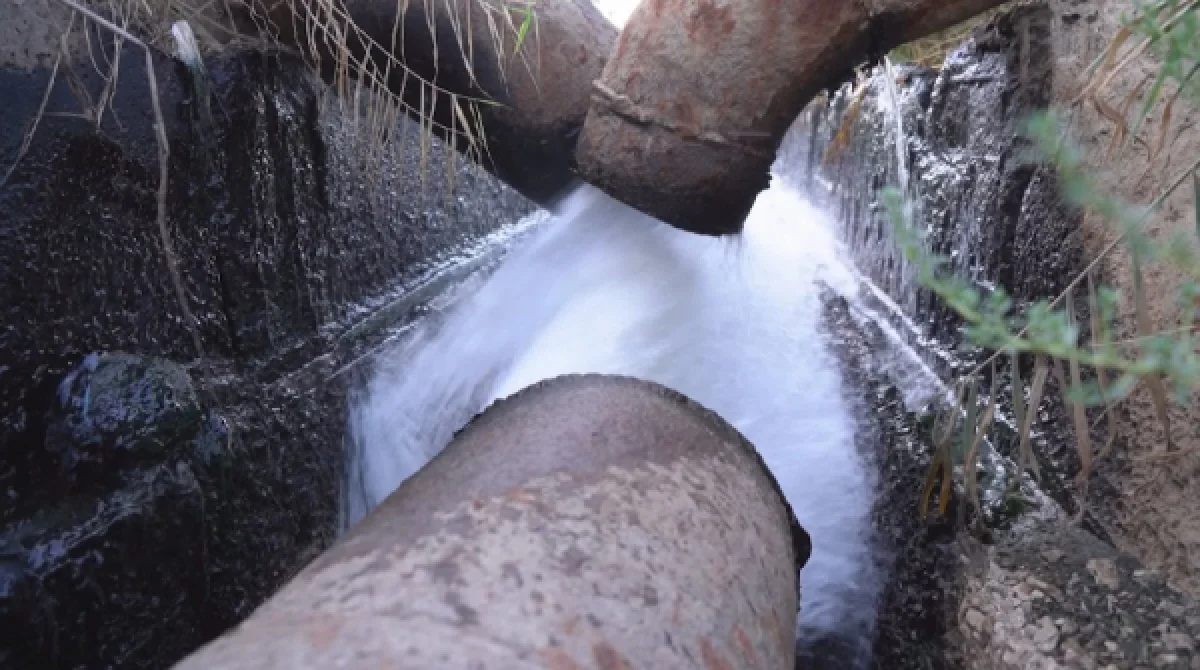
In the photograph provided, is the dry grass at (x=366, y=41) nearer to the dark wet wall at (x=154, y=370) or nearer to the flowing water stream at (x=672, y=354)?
the dark wet wall at (x=154, y=370)

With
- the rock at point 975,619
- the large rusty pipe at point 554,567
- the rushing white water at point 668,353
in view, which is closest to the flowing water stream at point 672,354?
the rushing white water at point 668,353

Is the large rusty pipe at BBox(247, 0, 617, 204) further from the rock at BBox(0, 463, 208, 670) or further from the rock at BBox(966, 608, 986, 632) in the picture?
the rock at BBox(966, 608, 986, 632)

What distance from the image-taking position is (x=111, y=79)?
1.57m

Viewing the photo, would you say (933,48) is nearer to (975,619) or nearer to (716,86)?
(716,86)

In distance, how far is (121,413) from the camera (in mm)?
1604

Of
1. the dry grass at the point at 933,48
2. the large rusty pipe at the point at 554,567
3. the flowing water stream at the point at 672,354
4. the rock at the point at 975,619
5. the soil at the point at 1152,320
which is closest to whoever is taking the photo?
the large rusty pipe at the point at 554,567

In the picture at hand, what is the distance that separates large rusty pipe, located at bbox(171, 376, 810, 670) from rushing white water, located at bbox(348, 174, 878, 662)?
95cm

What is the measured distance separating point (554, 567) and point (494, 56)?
64.9 inches

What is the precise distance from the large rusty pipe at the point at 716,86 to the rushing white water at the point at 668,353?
63cm

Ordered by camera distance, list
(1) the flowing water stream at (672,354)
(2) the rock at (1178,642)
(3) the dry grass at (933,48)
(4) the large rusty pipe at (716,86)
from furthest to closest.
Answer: (3) the dry grass at (933,48)
(1) the flowing water stream at (672,354)
(4) the large rusty pipe at (716,86)
(2) the rock at (1178,642)

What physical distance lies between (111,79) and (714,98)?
3.80 feet

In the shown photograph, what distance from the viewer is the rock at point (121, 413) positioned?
5.15ft

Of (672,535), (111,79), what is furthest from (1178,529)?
(111,79)

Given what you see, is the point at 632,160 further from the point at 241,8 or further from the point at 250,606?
the point at 250,606
